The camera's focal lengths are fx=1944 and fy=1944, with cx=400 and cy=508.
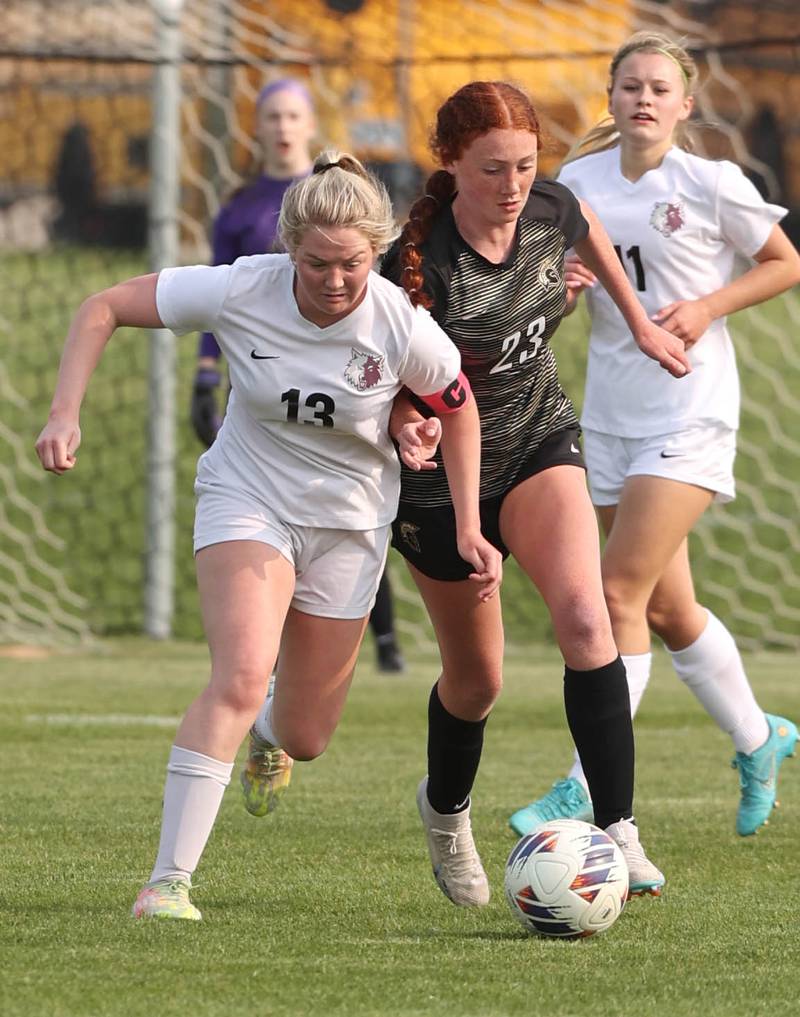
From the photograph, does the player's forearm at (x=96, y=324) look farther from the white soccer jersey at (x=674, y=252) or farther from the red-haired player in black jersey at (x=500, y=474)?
the white soccer jersey at (x=674, y=252)

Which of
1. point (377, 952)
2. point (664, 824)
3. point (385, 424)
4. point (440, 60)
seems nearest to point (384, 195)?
point (385, 424)

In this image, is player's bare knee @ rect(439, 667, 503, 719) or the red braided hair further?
player's bare knee @ rect(439, 667, 503, 719)

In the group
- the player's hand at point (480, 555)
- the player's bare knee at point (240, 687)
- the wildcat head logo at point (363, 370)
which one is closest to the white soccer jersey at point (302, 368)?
the wildcat head logo at point (363, 370)

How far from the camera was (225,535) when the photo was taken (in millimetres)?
3943

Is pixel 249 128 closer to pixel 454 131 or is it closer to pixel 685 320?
pixel 685 320

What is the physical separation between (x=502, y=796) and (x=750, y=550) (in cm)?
655

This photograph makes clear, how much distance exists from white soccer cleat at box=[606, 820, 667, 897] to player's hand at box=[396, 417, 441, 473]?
89 cm

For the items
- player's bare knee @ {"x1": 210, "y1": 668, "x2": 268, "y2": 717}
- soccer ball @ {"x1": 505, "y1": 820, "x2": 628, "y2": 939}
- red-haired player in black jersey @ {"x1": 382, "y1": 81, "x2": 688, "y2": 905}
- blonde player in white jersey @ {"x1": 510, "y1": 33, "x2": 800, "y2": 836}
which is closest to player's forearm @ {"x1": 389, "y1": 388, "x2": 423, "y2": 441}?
red-haired player in black jersey @ {"x1": 382, "y1": 81, "x2": 688, "y2": 905}

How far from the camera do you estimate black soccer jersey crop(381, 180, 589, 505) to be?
13.5 ft

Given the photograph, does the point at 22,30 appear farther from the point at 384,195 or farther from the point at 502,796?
the point at 384,195

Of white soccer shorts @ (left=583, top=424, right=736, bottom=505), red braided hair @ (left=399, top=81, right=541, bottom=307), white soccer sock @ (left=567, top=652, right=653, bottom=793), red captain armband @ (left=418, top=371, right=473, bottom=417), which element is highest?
red braided hair @ (left=399, top=81, right=541, bottom=307)

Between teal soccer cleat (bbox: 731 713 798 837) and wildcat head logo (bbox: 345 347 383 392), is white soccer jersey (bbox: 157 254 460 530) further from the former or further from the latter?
teal soccer cleat (bbox: 731 713 798 837)

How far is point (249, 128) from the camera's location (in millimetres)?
11633

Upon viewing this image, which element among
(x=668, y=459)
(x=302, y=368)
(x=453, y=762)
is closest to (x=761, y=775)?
(x=668, y=459)
